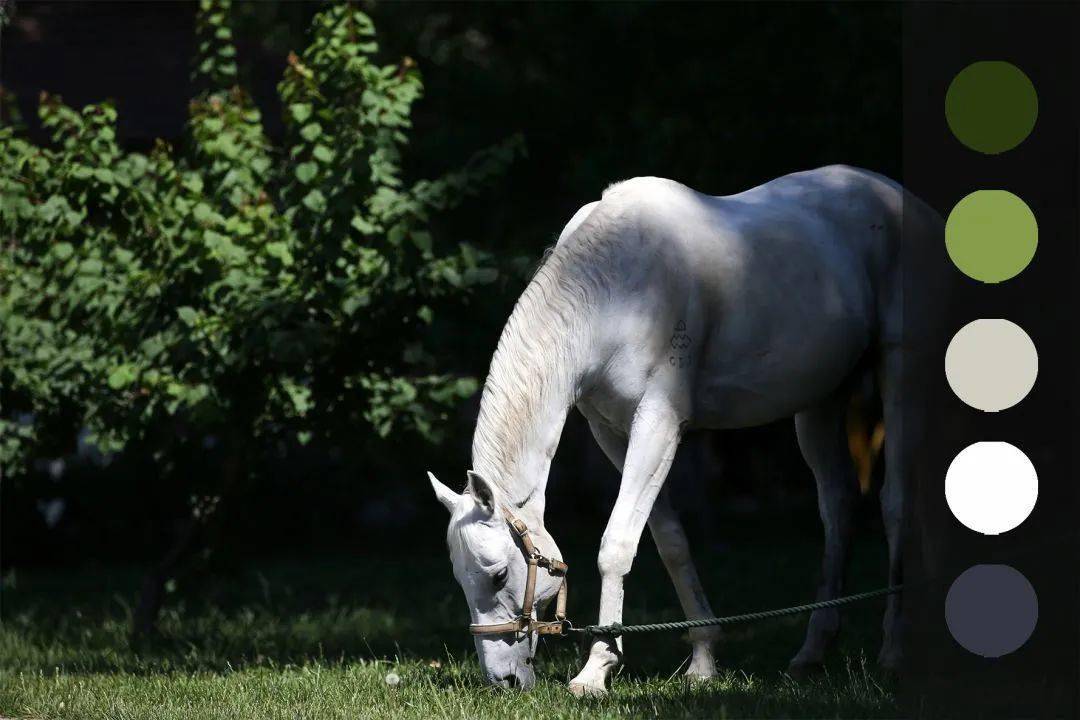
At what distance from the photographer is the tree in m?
7.73

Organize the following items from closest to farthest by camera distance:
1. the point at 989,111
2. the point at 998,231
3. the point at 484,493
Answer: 1. the point at 989,111
2. the point at 998,231
3. the point at 484,493

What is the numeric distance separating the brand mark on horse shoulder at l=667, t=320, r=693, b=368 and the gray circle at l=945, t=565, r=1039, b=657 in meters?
1.36

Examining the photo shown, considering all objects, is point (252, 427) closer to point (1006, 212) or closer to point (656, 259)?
point (656, 259)

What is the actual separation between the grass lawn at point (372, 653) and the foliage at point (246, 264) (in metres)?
1.25

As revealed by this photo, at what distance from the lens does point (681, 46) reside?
493 inches

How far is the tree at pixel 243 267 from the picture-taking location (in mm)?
7730

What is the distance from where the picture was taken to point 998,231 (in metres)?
5.09


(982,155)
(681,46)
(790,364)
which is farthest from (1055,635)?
(681,46)

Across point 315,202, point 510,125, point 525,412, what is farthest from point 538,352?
point 510,125

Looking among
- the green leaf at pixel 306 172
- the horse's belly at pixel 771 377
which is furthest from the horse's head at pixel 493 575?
the green leaf at pixel 306 172

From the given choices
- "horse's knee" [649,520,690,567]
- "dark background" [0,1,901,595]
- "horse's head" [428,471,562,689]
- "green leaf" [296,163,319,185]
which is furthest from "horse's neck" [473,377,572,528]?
"green leaf" [296,163,319,185]

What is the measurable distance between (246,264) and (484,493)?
123 inches

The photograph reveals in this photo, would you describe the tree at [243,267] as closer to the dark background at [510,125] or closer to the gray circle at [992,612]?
the dark background at [510,125]

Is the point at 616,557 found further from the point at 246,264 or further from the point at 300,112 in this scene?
the point at 300,112
